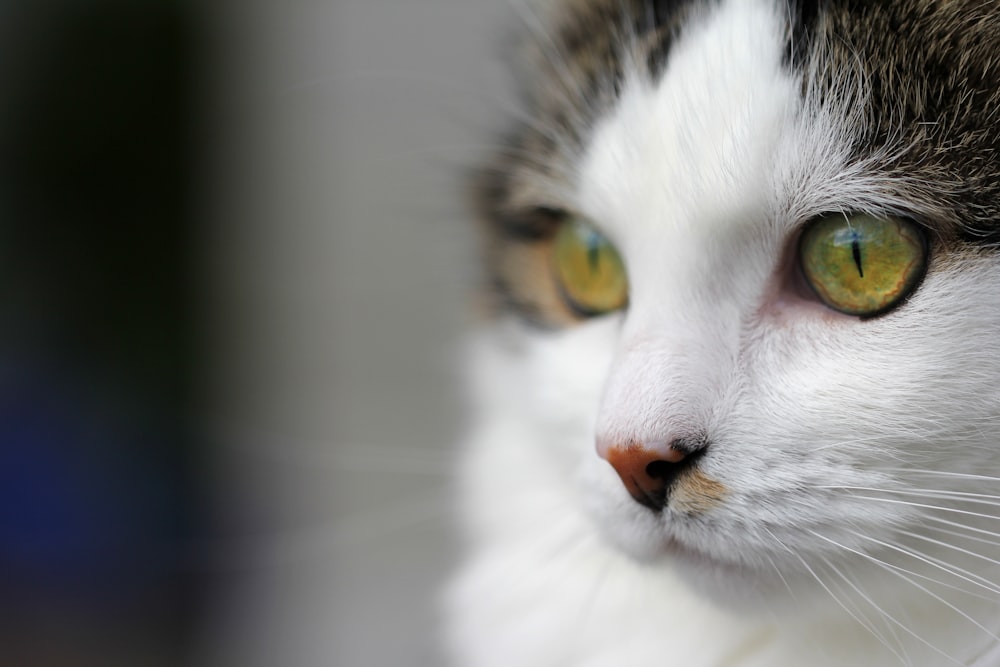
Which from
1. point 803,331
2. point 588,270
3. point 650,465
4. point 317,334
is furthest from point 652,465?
point 317,334

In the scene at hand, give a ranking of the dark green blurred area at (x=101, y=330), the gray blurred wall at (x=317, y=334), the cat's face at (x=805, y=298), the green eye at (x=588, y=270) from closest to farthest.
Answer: the cat's face at (x=805, y=298) < the green eye at (x=588, y=270) < the dark green blurred area at (x=101, y=330) < the gray blurred wall at (x=317, y=334)

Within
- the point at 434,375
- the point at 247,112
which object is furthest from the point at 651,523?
the point at 247,112

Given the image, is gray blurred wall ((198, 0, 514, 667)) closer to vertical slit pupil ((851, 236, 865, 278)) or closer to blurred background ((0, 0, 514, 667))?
blurred background ((0, 0, 514, 667))

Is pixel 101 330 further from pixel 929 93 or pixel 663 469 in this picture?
pixel 929 93

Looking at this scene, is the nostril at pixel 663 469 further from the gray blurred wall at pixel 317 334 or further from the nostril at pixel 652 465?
the gray blurred wall at pixel 317 334

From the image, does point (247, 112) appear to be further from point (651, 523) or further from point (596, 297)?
point (651, 523)

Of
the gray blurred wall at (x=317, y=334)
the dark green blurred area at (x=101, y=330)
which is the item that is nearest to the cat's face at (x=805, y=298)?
the gray blurred wall at (x=317, y=334)

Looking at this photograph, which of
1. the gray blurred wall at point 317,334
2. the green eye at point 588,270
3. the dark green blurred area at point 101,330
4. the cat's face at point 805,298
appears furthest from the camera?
the gray blurred wall at point 317,334
